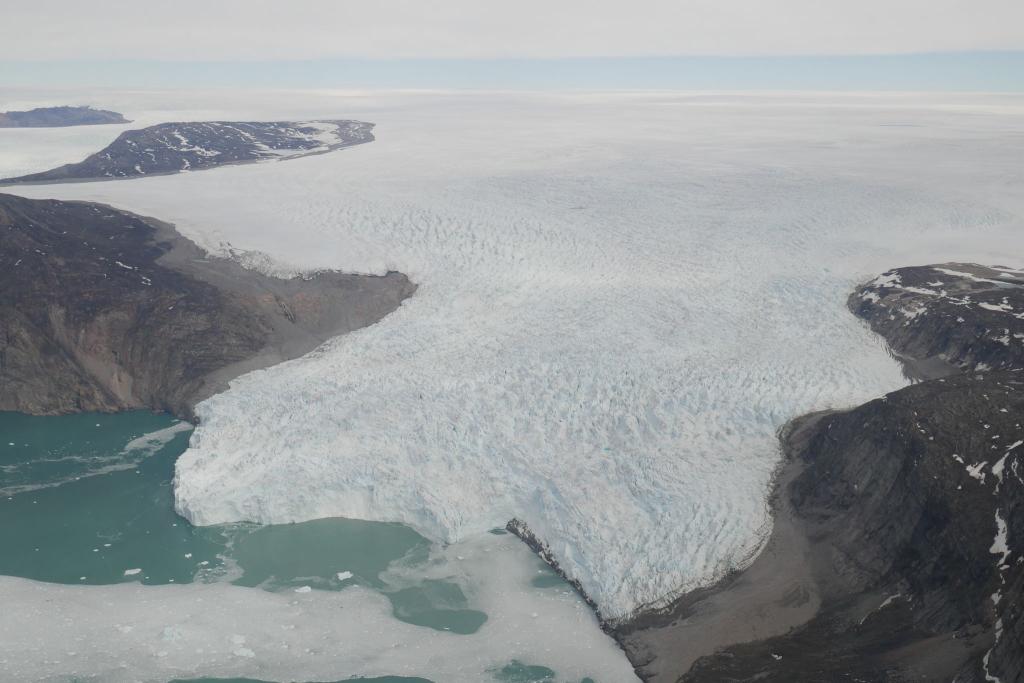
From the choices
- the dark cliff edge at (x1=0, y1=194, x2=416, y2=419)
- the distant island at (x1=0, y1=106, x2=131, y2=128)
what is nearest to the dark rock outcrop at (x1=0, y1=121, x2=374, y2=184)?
the dark cliff edge at (x1=0, y1=194, x2=416, y2=419)

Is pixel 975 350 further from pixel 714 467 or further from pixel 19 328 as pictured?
pixel 19 328

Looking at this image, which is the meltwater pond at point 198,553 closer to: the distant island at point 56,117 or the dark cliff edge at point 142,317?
the dark cliff edge at point 142,317

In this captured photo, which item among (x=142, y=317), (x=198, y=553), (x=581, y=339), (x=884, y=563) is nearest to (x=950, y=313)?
(x=884, y=563)

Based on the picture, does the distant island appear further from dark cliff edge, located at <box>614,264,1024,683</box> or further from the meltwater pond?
dark cliff edge, located at <box>614,264,1024,683</box>

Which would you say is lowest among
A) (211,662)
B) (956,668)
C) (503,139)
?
(211,662)

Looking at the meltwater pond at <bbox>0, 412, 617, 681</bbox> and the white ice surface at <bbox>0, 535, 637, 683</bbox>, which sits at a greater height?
the meltwater pond at <bbox>0, 412, 617, 681</bbox>

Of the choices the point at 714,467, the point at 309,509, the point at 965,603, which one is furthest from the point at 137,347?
the point at 965,603

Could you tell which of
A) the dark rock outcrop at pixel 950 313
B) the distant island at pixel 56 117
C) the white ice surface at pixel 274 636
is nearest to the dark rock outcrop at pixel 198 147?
the distant island at pixel 56 117
